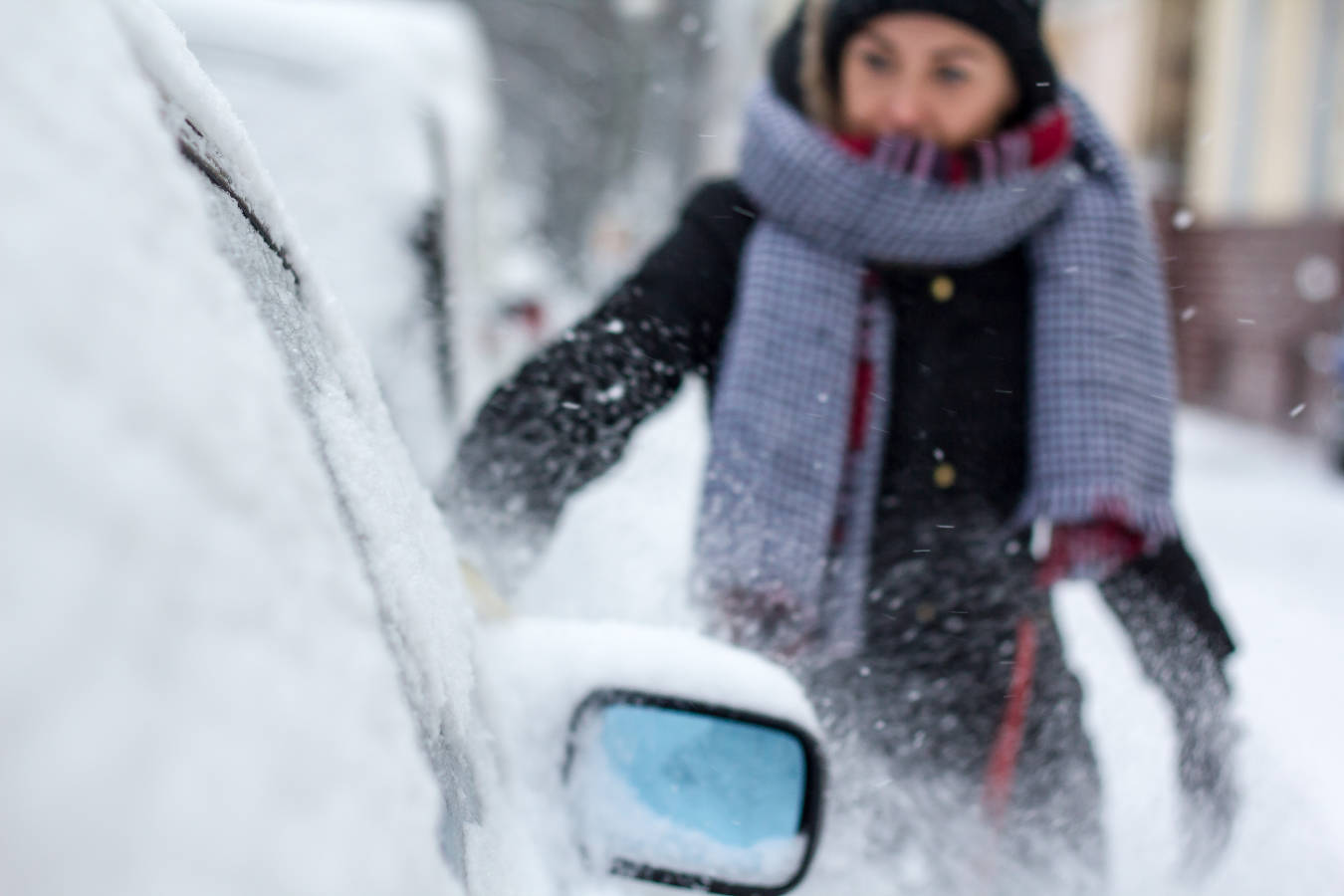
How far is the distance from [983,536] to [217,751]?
1.81m

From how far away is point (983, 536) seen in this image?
2102 millimetres

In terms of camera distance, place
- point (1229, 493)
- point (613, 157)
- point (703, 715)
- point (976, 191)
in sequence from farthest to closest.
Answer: point (613, 157) < point (1229, 493) < point (976, 191) < point (703, 715)

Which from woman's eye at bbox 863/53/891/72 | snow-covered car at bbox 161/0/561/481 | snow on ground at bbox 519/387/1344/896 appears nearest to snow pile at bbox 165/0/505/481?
snow-covered car at bbox 161/0/561/481

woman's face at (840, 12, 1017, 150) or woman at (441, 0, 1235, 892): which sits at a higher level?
woman's face at (840, 12, 1017, 150)

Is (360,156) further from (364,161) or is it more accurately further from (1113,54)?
(1113,54)

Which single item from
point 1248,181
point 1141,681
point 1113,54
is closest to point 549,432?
point 1141,681

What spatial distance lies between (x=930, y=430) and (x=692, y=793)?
106 centimetres

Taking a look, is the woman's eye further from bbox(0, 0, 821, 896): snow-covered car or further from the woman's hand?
bbox(0, 0, 821, 896): snow-covered car

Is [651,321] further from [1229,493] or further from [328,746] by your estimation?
[1229,493]

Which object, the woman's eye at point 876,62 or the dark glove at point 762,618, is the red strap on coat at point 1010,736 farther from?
the woman's eye at point 876,62

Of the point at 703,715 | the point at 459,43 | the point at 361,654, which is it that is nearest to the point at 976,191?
the point at 703,715

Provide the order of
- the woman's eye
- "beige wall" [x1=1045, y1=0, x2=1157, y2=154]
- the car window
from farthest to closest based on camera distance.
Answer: "beige wall" [x1=1045, y1=0, x2=1157, y2=154] → the woman's eye → the car window

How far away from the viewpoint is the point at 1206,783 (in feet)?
6.66

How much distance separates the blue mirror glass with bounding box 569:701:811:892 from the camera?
1109mm
